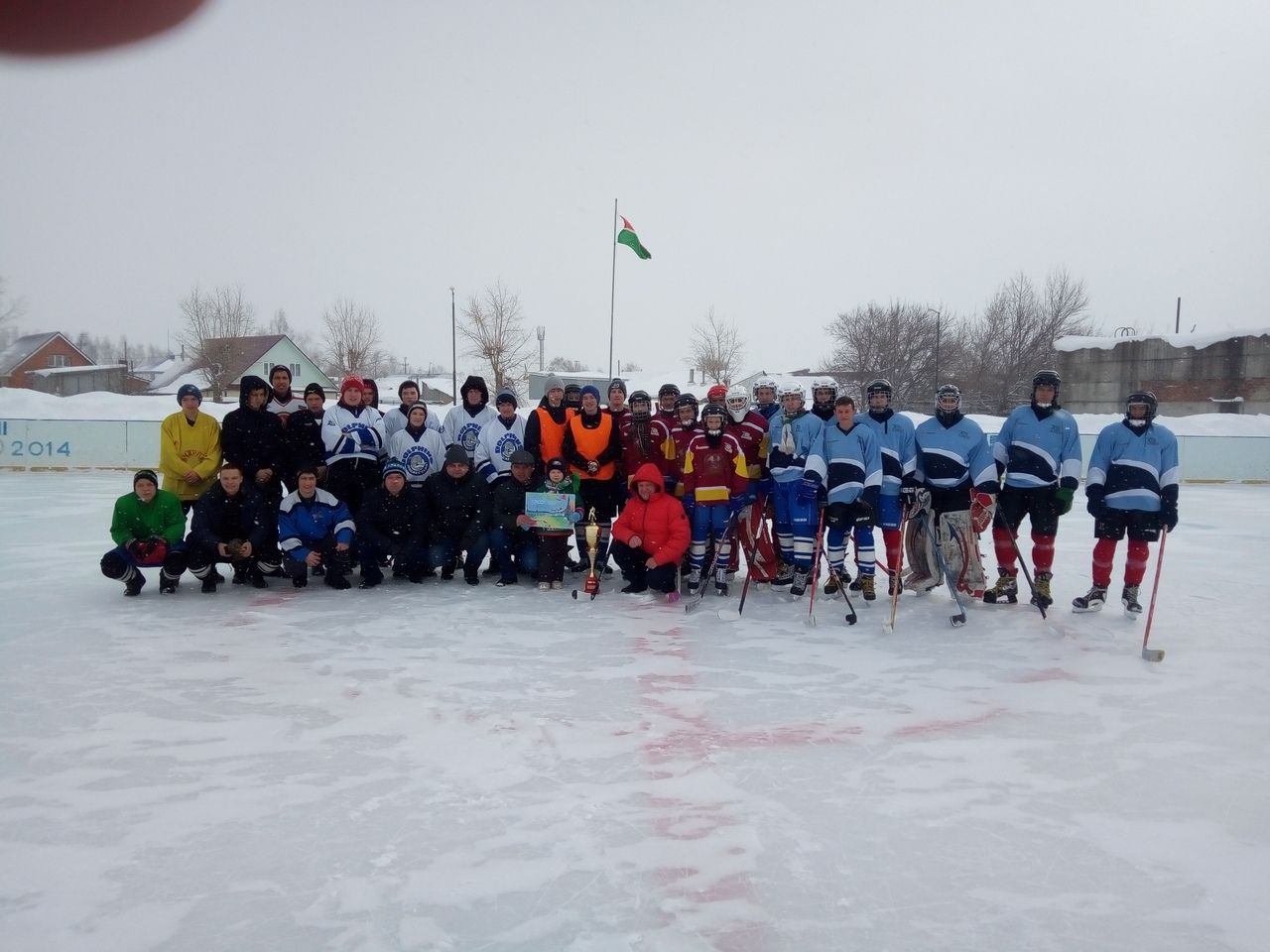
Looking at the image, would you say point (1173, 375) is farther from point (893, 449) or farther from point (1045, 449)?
point (893, 449)

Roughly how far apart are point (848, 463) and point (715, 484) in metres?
0.90

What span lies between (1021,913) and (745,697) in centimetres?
167

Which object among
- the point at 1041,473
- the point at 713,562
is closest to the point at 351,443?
the point at 713,562

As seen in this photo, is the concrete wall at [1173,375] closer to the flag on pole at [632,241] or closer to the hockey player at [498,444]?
the flag on pole at [632,241]

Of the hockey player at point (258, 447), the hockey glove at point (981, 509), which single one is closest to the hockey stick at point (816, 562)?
the hockey glove at point (981, 509)

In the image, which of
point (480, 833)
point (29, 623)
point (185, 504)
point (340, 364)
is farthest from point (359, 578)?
point (340, 364)

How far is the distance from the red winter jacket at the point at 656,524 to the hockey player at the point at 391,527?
4.73ft

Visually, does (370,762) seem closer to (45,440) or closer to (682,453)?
(682,453)

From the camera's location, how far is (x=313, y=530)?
5.63 metres

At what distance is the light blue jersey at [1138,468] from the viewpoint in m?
5.05

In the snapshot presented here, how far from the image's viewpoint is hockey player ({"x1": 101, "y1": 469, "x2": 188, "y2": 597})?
539 cm

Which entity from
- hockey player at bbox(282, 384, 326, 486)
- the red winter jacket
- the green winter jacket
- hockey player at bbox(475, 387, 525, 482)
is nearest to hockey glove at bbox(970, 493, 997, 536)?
the red winter jacket

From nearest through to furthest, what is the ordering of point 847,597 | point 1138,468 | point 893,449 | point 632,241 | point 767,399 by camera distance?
point 847,597 → point 1138,468 → point 893,449 → point 767,399 → point 632,241

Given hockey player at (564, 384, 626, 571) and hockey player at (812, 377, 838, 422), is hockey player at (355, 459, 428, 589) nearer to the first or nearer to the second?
hockey player at (564, 384, 626, 571)
